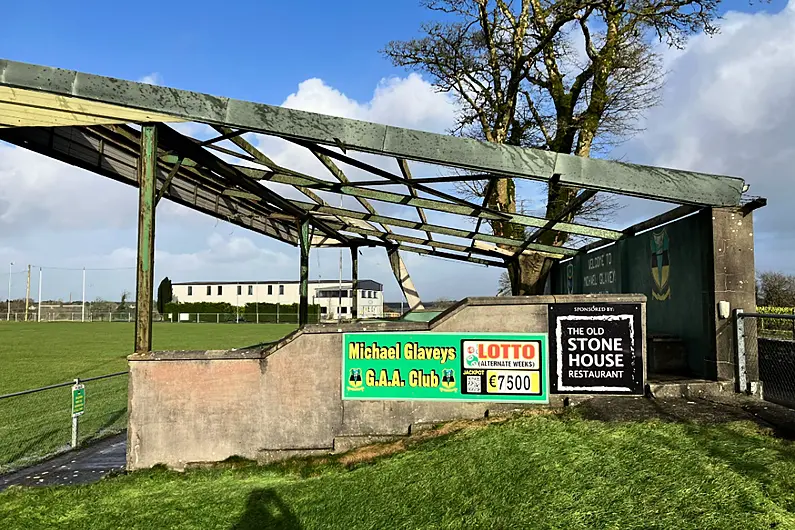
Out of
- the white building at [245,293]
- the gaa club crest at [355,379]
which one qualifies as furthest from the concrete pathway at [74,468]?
the white building at [245,293]

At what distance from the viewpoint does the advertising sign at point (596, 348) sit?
7.32 meters

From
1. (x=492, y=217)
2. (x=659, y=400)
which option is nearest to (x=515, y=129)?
(x=492, y=217)

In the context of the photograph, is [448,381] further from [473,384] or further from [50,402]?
[50,402]

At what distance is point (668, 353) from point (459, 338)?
3.59 m

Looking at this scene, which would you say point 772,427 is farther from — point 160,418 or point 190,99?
point 190,99

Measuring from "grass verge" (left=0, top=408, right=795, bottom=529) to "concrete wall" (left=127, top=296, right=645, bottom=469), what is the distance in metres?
0.46

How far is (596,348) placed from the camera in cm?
736

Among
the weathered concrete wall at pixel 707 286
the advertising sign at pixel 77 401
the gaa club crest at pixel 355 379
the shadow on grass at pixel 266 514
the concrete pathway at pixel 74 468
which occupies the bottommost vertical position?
the concrete pathway at pixel 74 468

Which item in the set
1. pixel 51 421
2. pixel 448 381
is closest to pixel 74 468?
pixel 51 421

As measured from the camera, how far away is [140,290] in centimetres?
771

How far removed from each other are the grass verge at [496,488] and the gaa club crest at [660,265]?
396 cm

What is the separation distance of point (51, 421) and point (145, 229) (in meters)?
7.52

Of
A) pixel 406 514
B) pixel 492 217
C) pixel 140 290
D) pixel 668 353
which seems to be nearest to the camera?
pixel 406 514

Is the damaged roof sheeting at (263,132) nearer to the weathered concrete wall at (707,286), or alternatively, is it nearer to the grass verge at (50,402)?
the weathered concrete wall at (707,286)
